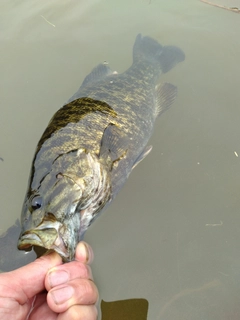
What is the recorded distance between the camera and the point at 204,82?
4.24 meters

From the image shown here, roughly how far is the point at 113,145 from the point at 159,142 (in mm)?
1010

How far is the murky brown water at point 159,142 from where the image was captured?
8.93ft

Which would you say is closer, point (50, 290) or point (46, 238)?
point (50, 290)

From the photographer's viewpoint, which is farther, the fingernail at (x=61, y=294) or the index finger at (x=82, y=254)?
the index finger at (x=82, y=254)

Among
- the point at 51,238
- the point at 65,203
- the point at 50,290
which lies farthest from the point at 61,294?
the point at 65,203

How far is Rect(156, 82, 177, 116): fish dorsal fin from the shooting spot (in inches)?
143

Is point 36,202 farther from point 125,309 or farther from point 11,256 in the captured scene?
Result: point 125,309

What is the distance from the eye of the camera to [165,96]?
371cm

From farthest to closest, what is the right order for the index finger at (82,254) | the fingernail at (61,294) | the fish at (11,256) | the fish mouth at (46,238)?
the fish at (11,256)
the index finger at (82,254)
the fish mouth at (46,238)
the fingernail at (61,294)

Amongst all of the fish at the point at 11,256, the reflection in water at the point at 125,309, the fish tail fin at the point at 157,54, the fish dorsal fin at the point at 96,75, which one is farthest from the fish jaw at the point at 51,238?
the fish tail fin at the point at 157,54

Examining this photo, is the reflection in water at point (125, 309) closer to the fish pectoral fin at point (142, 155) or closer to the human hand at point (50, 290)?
the human hand at point (50, 290)

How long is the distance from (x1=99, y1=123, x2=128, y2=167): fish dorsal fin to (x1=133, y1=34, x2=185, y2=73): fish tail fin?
150 centimetres

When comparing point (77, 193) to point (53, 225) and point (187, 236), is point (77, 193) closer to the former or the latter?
point (53, 225)

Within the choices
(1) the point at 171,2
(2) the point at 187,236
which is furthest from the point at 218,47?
(2) the point at 187,236
